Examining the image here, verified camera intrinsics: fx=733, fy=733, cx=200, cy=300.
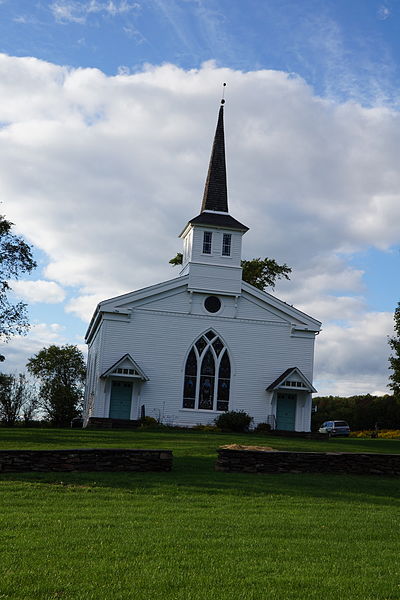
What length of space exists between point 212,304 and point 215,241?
358 centimetres

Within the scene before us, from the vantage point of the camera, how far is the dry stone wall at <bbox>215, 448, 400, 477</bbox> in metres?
18.2

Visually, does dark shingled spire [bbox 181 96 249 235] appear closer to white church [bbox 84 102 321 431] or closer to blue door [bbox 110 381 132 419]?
white church [bbox 84 102 321 431]

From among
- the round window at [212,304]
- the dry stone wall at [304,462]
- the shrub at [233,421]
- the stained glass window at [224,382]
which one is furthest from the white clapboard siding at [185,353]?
the dry stone wall at [304,462]

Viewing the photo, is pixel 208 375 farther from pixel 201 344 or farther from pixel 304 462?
pixel 304 462

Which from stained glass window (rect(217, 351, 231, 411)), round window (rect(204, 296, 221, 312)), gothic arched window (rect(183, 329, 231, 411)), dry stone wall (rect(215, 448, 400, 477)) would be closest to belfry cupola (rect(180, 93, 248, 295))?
round window (rect(204, 296, 221, 312))

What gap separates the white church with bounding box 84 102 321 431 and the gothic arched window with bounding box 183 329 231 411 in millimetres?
52

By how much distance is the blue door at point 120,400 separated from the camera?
37.0m

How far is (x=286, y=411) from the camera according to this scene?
128 ft

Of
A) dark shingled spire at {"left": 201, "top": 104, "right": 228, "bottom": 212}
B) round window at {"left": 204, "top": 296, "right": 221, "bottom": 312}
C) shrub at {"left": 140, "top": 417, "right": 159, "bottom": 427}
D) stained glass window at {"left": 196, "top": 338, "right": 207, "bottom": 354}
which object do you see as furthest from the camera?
dark shingled spire at {"left": 201, "top": 104, "right": 228, "bottom": 212}

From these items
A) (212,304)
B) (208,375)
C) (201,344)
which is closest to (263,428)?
(208,375)

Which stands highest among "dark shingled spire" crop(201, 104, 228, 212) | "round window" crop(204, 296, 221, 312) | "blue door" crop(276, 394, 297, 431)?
"dark shingled spire" crop(201, 104, 228, 212)

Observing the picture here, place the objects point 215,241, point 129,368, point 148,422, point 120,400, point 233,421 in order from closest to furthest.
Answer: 1. point 148,422
2. point 233,421
3. point 129,368
4. point 120,400
5. point 215,241

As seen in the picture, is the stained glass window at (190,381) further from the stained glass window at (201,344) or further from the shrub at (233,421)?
the shrub at (233,421)

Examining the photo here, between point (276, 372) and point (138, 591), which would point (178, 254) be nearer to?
point (276, 372)
